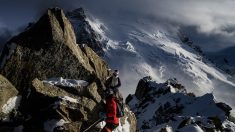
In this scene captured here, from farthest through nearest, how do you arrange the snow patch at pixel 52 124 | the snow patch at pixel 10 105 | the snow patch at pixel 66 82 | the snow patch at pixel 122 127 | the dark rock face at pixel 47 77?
the snow patch at pixel 66 82 → the snow patch at pixel 10 105 → the snow patch at pixel 122 127 → the dark rock face at pixel 47 77 → the snow patch at pixel 52 124

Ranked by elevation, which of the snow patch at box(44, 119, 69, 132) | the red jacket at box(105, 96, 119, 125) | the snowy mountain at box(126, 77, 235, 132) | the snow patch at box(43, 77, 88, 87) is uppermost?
the snowy mountain at box(126, 77, 235, 132)

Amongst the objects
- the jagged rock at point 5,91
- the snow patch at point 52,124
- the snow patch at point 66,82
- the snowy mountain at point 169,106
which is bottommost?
the snow patch at point 52,124

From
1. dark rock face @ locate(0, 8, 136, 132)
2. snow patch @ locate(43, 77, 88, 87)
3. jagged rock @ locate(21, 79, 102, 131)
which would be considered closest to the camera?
jagged rock @ locate(21, 79, 102, 131)

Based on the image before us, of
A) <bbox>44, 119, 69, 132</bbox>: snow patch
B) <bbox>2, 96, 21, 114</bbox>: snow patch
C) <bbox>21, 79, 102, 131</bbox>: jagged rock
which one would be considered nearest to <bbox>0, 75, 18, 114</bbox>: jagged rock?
<bbox>2, 96, 21, 114</bbox>: snow patch

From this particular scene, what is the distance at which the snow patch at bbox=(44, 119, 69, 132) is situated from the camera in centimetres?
3011

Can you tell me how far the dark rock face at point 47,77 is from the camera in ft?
102

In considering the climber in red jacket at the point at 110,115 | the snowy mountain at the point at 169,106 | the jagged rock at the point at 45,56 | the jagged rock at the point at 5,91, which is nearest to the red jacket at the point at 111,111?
the climber in red jacket at the point at 110,115

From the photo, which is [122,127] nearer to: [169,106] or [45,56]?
[45,56]

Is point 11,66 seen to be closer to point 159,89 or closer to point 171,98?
point 171,98

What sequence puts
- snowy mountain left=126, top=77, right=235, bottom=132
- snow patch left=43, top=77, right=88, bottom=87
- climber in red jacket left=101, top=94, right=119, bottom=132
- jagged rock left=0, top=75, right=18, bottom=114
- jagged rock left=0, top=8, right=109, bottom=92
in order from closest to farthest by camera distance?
climber in red jacket left=101, top=94, right=119, bottom=132, jagged rock left=0, top=75, right=18, bottom=114, snow patch left=43, top=77, right=88, bottom=87, jagged rock left=0, top=8, right=109, bottom=92, snowy mountain left=126, top=77, right=235, bottom=132

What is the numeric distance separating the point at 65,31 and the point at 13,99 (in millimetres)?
7548

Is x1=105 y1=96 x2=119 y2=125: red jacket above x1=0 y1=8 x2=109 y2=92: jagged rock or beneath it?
beneath

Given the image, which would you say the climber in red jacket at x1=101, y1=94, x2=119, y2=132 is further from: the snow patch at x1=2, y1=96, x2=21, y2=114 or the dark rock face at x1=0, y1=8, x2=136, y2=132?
the snow patch at x1=2, y1=96, x2=21, y2=114

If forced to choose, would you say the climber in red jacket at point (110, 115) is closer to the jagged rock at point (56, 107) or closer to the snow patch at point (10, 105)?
the jagged rock at point (56, 107)
